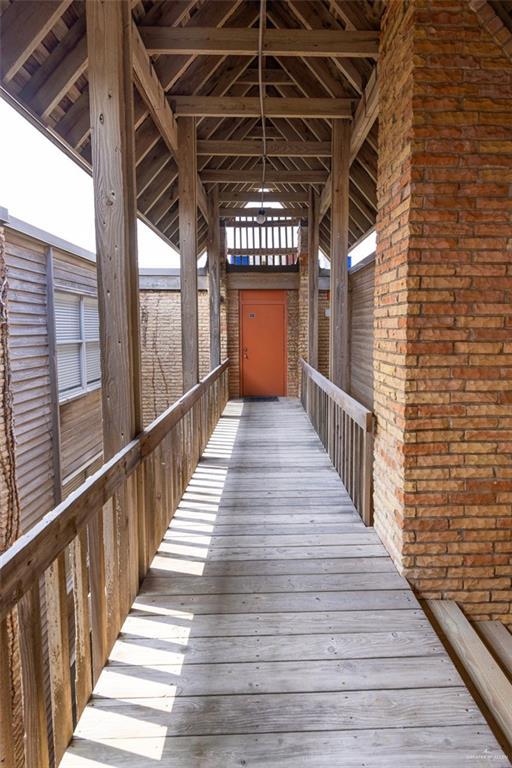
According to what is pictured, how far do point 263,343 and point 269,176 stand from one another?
4.37 m

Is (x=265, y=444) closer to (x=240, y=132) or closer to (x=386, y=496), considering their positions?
(x=386, y=496)

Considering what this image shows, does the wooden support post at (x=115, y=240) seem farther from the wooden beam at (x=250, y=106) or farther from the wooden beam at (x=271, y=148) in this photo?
the wooden beam at (x=271, y=148)

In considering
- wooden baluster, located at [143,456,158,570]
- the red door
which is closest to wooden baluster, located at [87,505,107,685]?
wooden baluster, located at [143,456,158,570]

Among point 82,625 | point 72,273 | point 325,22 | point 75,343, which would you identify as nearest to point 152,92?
point 325,22

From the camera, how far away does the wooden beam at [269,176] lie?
678 centimetres

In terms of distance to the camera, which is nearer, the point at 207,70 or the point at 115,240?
the point at 115,240

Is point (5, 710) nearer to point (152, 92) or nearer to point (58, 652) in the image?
point (58, 652)

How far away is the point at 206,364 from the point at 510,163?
9.22 metres

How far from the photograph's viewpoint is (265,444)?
585 centimetres

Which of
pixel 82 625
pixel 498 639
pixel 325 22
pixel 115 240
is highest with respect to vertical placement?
pixel 325 22

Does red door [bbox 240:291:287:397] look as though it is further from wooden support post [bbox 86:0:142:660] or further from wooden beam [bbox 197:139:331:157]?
wooden support post [bbox 86:0:142:660]

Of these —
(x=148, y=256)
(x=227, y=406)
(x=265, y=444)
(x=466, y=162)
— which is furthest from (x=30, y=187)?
(x=466, y=162)

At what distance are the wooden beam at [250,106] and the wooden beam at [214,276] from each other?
3.25 metres

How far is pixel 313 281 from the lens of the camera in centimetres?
789
